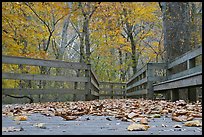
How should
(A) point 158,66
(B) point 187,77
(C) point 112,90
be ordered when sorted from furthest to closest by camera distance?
(C) point 112,90 → (A) point 158,66 → (B) point 187,77

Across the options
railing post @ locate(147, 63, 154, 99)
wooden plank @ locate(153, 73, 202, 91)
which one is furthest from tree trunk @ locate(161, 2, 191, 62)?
wooden plank @ locate(153, 73, 202, 91)

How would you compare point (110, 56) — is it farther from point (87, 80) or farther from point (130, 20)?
point (87, 80)

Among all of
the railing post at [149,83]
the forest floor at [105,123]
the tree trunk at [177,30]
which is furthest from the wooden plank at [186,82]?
the tree trunk at [177,30]

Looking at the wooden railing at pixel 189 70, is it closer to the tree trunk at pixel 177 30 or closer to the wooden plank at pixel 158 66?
the wooden plank at pixel 158 66

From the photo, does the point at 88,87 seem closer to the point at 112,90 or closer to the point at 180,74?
the point at 180,74

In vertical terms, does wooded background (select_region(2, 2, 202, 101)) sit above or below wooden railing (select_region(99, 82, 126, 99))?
above

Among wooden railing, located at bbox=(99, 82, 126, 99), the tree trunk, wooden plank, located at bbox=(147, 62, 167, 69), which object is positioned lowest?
wooden railing, located at bbox=(99, 82, 126, 99)

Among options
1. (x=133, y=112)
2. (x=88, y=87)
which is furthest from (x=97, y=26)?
(x=133, y=112)

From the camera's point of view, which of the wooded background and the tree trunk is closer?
the tree trunk

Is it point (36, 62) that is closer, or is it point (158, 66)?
point (36, 62)

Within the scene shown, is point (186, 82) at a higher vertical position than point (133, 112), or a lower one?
higher

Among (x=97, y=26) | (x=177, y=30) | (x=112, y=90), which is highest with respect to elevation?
(x=97, y=26)

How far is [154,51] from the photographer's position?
1894cm

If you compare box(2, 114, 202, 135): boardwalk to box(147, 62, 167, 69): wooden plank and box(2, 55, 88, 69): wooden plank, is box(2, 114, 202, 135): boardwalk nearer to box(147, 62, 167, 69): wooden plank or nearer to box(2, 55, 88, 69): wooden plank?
box(2, 55, 88, 69): wooden plank
